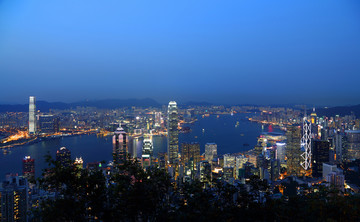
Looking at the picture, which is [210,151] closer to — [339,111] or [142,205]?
[339,111]

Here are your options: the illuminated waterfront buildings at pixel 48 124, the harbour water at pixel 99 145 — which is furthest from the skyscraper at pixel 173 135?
the illuminated waterfront buildings at pixel 48 124

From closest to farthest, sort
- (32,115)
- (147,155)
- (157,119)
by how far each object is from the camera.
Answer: (147,155) < (32,115) < (157,119)

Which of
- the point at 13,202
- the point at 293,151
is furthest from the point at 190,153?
the point at 13,202

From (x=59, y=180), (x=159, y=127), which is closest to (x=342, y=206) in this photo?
(x=59, y=180)

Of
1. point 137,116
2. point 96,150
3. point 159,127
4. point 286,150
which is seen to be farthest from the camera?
point 137,116

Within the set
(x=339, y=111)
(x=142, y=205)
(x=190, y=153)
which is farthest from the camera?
(x=339, y=111)

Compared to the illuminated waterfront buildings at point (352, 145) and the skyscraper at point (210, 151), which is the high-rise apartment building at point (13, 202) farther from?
the illuminated waterfront buildings at point (352, 145)

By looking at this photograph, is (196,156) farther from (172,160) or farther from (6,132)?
(6,132)
